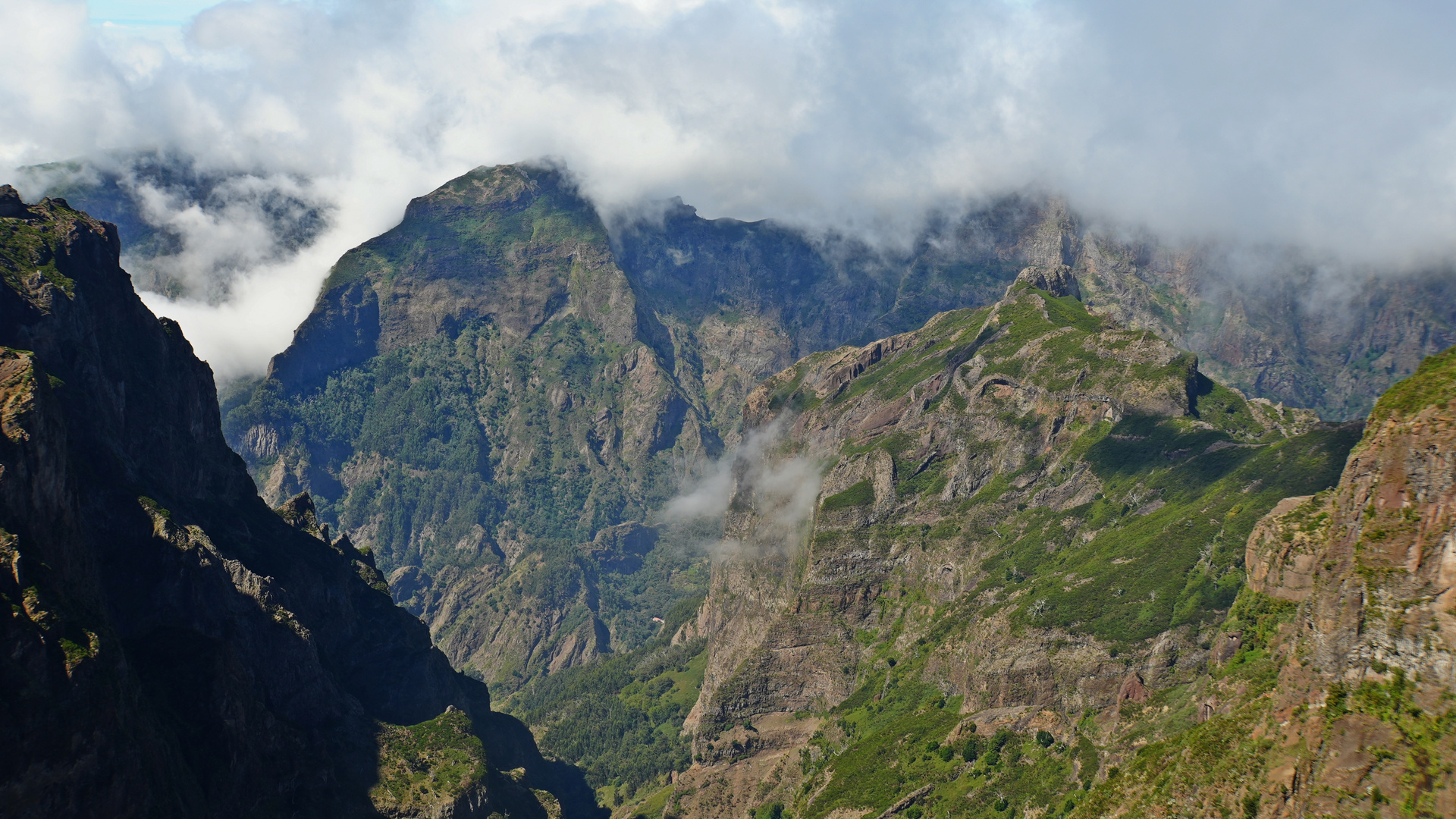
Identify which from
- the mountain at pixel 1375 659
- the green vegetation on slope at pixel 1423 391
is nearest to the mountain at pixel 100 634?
the mountain at pixel 1375 659

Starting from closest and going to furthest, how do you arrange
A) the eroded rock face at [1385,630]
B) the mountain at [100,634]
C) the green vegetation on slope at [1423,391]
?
the eroded rock face at [1385,630] → the green vegetation on slope at [1423,391] → the mountain at [100,634]

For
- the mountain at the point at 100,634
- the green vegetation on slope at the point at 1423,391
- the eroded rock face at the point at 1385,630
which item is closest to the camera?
the eroded rock face at the point at 1385,630

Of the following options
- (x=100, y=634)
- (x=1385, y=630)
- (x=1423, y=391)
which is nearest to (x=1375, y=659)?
(x=1385, y=630)

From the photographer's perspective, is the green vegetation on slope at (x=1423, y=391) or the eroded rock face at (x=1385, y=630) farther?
the green vegetation on slope at (x=1423, y=391)

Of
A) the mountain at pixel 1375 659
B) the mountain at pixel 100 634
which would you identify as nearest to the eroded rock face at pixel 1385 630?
the mountain at pixel 1375 659

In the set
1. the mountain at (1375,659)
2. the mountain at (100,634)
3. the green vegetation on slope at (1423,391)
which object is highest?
the mountain at (100,634)

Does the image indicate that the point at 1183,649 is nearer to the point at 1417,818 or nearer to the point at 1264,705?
the point at 1264,705

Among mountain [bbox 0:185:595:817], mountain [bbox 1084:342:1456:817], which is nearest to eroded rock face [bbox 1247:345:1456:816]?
mountain [bbox 1084:342:1456:817]

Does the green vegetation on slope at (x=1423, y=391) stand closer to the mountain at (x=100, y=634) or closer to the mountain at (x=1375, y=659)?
the mountain at (x=1375, y=659)

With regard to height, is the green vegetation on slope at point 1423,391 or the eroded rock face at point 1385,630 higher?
the green vegetation on slope at point 1423,391

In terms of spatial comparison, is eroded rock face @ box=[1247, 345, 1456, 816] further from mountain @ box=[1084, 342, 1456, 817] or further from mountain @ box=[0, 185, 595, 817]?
mountain @ box=[0, 185, 595, 817]

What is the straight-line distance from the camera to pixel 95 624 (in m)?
140

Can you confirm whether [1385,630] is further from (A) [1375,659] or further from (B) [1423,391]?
(B) [1423,391]

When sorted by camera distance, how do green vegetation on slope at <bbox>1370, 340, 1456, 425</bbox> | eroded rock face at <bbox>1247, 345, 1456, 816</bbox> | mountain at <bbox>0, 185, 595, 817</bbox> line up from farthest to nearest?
mountain at <bbox>0, 185, 595, 817</bbox>, green vegetation on slope at <bbox>1370, 340, 1456, 425</bbox>, eroded rock face at <bbox>1247, 345, 1456, 816</bbox>
